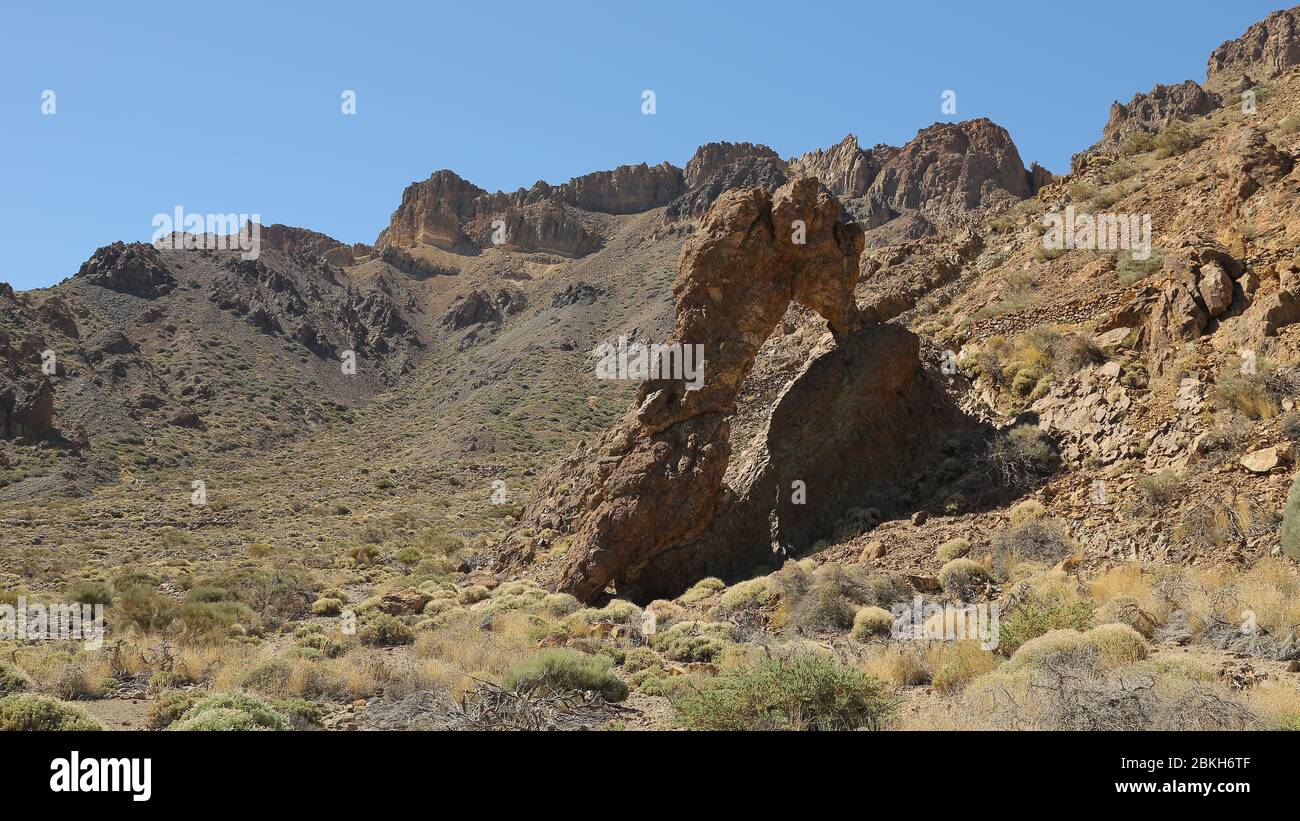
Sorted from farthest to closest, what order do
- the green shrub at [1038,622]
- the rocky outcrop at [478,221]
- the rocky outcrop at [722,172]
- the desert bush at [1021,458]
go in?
the rocky outcrop at [478,221]
the rocky outcrop at [722,172]
the desert bush at [1021,458]
the green shrub at [1038,622]

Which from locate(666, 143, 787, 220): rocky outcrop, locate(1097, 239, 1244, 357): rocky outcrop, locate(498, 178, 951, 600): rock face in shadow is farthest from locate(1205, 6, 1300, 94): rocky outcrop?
locate(498, 178, 951, 600): rock face in shadow

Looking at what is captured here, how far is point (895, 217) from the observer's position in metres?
88.5

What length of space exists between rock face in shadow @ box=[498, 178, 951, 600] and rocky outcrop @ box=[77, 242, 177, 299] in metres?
72.8

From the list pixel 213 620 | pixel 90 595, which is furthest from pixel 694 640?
pixel 90 595

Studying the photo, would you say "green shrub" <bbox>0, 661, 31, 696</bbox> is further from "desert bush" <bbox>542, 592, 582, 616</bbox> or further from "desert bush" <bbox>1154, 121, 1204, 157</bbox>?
"desert bush" <bbox>1154, 121, 1204, 157</bbox>

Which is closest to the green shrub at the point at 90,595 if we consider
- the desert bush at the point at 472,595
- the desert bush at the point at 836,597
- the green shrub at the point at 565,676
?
the desert bush at the point at 472,595

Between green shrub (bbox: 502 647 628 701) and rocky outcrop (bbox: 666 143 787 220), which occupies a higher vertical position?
rocky outcrop (bbox: 666 143 787 220)

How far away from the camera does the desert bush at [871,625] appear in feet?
37.7

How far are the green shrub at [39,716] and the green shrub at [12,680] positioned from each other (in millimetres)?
1921

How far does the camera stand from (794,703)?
7.23 metres

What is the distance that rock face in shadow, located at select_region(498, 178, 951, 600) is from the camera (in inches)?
637

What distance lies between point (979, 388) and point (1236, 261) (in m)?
5.22

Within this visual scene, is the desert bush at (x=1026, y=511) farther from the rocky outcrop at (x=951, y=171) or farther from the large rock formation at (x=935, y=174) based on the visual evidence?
the rocky outcrop at (x=951, y=171)

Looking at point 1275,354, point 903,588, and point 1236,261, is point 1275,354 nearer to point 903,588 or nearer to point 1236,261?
point 1236,261
